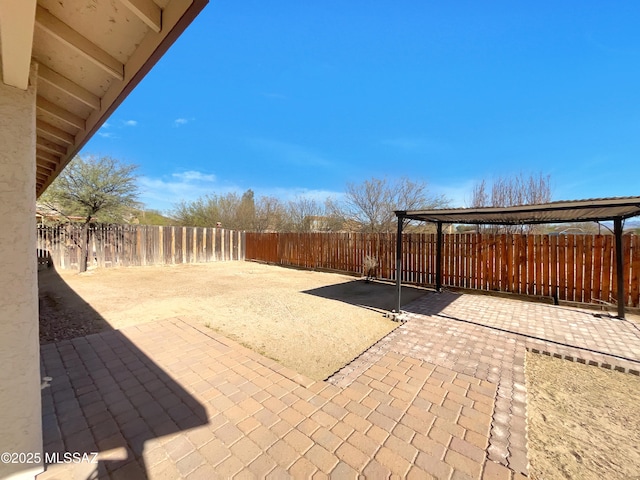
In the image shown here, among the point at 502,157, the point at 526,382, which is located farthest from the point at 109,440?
the point at 502,157

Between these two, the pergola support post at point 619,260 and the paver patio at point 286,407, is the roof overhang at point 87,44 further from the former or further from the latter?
the pergola support post at point 619,260

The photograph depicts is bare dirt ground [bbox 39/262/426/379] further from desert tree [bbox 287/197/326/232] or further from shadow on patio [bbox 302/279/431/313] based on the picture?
desert tree [bbox 287/197/326/232]

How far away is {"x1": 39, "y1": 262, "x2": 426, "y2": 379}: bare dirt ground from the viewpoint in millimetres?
3436

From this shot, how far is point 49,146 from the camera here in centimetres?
330

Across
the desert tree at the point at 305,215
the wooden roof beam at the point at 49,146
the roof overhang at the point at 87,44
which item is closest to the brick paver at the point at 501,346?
the roof overhang at the point at 87,44

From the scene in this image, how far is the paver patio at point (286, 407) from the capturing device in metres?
1.63

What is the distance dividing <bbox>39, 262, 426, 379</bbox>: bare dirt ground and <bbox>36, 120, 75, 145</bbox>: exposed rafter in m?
2.63

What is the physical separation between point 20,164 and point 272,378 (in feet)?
8.13

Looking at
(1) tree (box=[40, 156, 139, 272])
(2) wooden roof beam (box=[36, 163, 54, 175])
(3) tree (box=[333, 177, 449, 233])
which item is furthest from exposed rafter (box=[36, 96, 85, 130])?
(3) tree (box=[333, 177, 449, 233])

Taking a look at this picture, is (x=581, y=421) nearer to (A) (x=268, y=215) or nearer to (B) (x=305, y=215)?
(B) (x=305, y=215)

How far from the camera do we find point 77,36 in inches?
59.6

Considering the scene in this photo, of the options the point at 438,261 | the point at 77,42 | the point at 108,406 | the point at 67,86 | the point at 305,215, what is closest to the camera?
the point at 77,42

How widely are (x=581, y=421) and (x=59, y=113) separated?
18.0 ft

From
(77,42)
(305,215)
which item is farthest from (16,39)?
(305,215)
